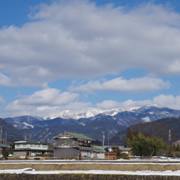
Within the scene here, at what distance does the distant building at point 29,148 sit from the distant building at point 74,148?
97.3 ft

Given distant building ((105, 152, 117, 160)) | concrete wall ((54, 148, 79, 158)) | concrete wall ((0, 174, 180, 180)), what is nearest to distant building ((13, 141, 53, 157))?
concrete wall ((54, 148, 79, 158))

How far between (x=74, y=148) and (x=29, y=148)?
141 feet

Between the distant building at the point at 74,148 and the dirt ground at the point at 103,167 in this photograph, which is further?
the distant building at the point at 74,148

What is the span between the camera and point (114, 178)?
28.8 meters

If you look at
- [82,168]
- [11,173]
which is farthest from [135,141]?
[11,173]

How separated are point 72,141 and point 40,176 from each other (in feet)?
278

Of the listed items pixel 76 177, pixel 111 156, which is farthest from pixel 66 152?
pixel 76 177

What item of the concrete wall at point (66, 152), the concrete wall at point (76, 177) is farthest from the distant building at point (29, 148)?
the concrete wall at point (76, 177)

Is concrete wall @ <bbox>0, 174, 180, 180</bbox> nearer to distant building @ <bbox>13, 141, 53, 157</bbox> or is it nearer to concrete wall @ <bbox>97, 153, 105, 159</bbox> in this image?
concrete wall @ <bbox>97, 153, 105, 159</bbox>

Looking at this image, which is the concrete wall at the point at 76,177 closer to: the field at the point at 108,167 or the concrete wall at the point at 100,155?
the field at the point at 108,167

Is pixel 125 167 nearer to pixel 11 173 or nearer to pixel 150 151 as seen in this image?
pixel 11 173

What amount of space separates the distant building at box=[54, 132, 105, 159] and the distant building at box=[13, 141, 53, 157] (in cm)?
2964

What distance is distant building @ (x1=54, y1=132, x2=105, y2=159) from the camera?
4200 inches

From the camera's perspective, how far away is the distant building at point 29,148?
141 meters
